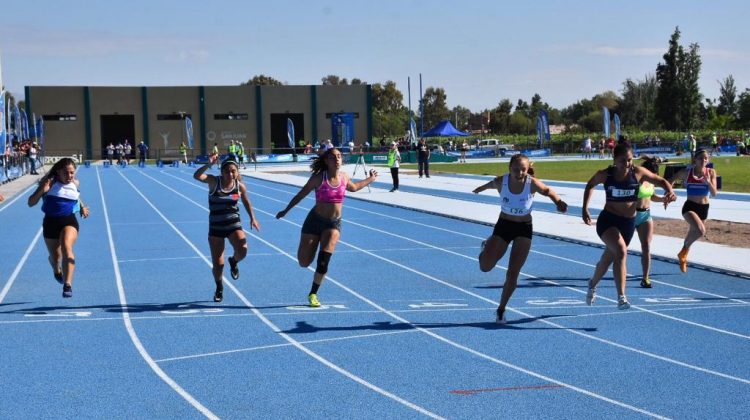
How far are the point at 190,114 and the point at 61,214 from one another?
71756 mm

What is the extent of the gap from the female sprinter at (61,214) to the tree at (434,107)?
131 meters

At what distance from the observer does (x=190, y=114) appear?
8150 cm

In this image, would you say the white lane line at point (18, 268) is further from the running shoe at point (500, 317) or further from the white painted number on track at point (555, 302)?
→ the white painted number on track at point (555, 302)

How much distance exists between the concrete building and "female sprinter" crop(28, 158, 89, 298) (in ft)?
216

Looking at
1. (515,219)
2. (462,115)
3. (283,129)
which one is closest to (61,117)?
(283,129)

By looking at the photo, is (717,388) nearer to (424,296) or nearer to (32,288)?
(424,296)

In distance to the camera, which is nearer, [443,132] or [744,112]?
[443,132]

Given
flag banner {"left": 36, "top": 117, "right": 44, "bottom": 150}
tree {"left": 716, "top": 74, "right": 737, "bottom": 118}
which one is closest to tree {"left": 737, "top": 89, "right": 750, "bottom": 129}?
tree {"left": 716, "top": 74, "right": 737, "bottom": 118}

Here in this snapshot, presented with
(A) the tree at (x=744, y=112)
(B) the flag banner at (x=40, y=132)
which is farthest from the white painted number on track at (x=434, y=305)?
(A) the tree at (x=744, y=112)

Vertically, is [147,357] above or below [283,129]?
below

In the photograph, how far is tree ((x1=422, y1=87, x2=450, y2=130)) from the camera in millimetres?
142125

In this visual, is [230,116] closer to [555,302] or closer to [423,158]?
[423,158]

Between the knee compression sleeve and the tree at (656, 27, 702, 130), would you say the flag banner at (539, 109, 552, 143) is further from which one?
the knee compression sleeve

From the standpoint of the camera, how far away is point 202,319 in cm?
988
